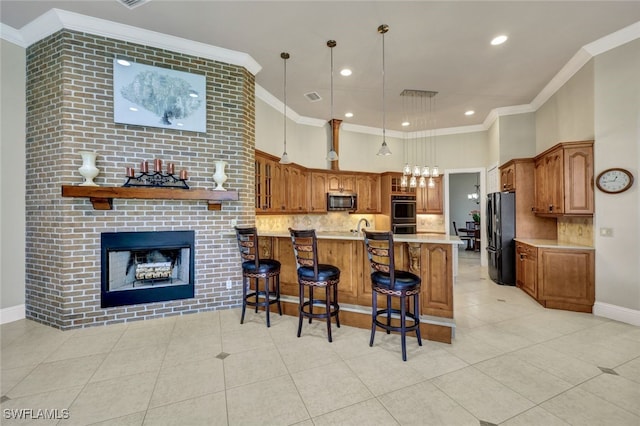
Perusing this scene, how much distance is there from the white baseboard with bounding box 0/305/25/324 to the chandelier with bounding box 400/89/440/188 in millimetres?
5519

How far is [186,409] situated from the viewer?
192 cm

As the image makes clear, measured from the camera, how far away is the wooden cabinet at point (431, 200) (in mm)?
7273

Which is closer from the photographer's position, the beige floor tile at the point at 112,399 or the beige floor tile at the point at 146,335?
the beige floor tile at the point at 112,399

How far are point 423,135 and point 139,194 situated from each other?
6.63m

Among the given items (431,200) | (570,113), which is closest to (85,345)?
(570,113)

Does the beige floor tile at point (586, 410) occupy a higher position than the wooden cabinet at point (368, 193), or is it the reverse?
the wooden cabinet at point (368, 193)

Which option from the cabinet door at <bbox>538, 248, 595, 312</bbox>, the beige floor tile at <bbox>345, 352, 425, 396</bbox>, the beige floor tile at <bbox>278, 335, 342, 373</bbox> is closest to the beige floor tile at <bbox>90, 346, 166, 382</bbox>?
the beige floor tile at <bbox>278, 335, 342, 373</bbox>

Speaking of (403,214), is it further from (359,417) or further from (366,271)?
(359,417)

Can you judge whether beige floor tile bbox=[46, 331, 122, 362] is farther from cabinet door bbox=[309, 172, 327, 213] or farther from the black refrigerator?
the black refrigerator

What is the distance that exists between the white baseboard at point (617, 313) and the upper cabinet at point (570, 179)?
1185mm

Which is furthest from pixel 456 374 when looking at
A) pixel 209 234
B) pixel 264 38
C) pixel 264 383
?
pixel 264 38

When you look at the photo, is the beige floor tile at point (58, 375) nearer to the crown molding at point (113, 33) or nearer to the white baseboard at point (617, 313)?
the crown molding at point (113, 33)

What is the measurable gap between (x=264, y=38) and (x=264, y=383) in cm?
375

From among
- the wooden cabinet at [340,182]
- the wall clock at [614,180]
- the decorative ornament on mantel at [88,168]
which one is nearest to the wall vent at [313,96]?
the wooden cabinet at [340,182]
